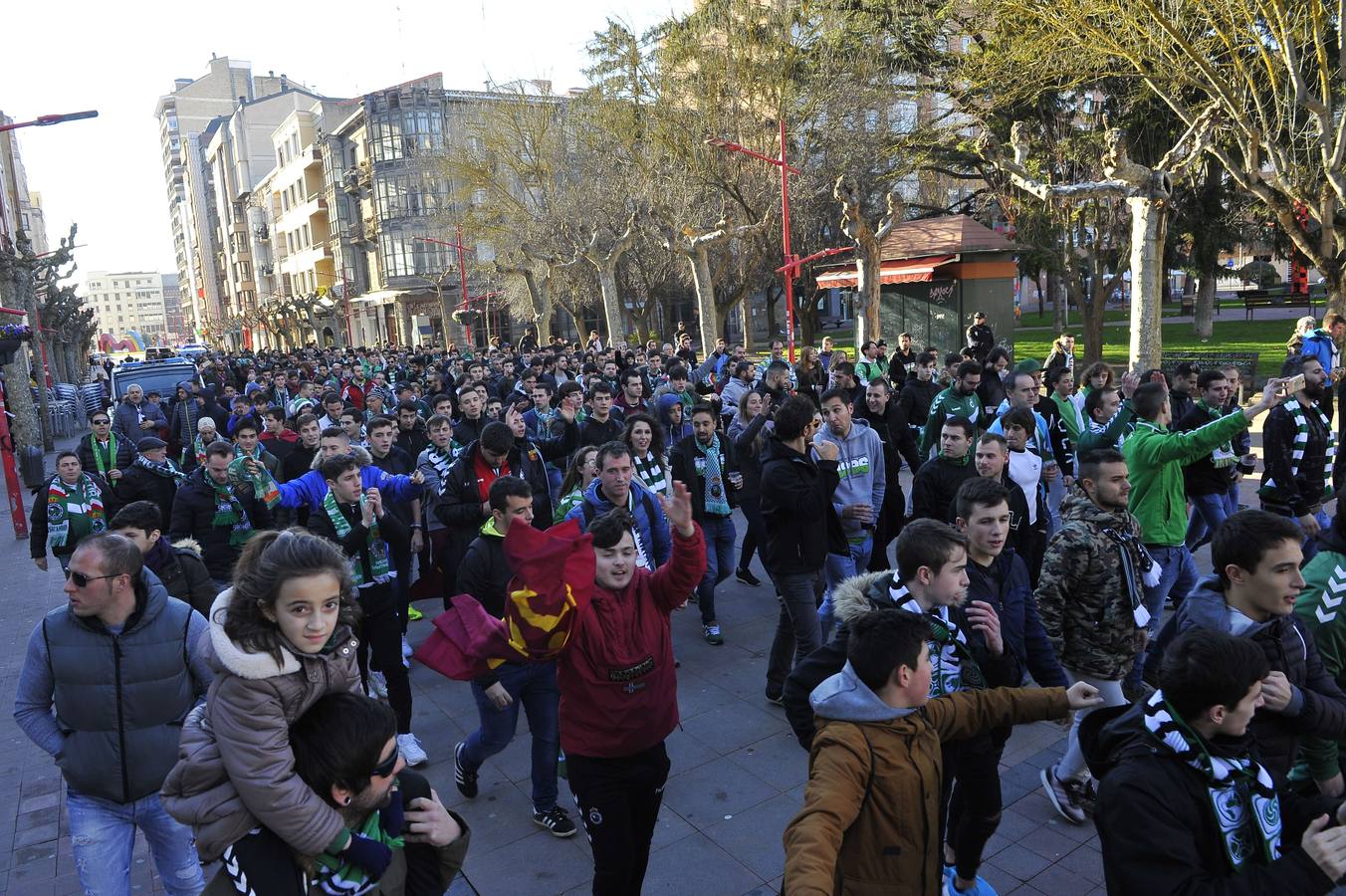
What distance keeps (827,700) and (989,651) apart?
1.18 meters

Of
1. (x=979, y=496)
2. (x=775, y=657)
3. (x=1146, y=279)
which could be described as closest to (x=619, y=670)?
(x=979, y=496)

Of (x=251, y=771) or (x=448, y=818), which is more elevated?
(x=251, y=771)

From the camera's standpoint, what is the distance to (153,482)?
25.0ft

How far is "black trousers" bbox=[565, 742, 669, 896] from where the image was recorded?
346 cm

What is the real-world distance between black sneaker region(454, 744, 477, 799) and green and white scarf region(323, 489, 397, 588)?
1103mm

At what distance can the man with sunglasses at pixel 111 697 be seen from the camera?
3.41m

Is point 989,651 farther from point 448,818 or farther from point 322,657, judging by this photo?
point 322,657

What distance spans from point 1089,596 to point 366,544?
3.85m

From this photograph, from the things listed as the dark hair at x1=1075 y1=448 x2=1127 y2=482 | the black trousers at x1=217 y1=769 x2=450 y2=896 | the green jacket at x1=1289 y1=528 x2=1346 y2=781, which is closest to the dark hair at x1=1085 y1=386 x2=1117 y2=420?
the dark hair at x1=1075 y1=448 x2=1127 y2=482

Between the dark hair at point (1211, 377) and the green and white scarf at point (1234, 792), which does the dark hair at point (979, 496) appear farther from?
the dark hair at point (1211, 377)

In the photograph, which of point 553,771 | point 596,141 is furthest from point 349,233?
point 553,771

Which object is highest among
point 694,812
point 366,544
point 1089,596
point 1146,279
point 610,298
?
point 610,298

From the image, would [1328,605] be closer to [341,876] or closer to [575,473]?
[341,876]

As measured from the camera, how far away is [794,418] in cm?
532
